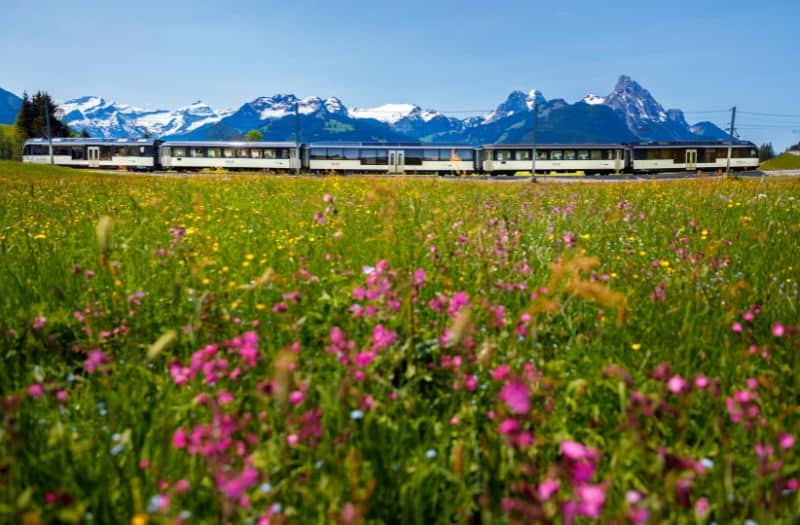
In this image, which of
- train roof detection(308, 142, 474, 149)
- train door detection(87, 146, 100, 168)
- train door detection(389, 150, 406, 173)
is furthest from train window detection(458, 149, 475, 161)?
train door detection(87, 146, 100, 168)

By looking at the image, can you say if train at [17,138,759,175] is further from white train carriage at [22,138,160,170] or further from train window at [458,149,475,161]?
white train carriage at [22,138,160,170]

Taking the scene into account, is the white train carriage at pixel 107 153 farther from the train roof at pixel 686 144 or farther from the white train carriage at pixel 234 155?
the train roof at pixel 686 144

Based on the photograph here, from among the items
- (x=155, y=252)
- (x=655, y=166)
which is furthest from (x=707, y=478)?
(x=655, y=166)

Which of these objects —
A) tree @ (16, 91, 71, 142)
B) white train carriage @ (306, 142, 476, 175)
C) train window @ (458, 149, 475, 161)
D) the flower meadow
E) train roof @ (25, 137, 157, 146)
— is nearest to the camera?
the flower meadow

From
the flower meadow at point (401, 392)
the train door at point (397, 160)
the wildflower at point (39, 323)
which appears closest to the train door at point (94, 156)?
the train door at point (397, 160)

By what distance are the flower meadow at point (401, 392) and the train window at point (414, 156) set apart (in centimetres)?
4368

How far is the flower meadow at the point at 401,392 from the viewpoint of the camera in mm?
1544

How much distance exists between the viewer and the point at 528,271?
3.88 meters

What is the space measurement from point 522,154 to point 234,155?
88.4 feet

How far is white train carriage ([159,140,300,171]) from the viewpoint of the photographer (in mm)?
49250

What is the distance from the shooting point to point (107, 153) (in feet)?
173

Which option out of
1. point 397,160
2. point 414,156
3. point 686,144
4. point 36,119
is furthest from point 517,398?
point 36,119

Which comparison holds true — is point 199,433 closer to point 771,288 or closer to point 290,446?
point 290,446

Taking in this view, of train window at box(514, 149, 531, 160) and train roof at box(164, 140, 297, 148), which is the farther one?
train roof at box(164, 140, 297, 148)
